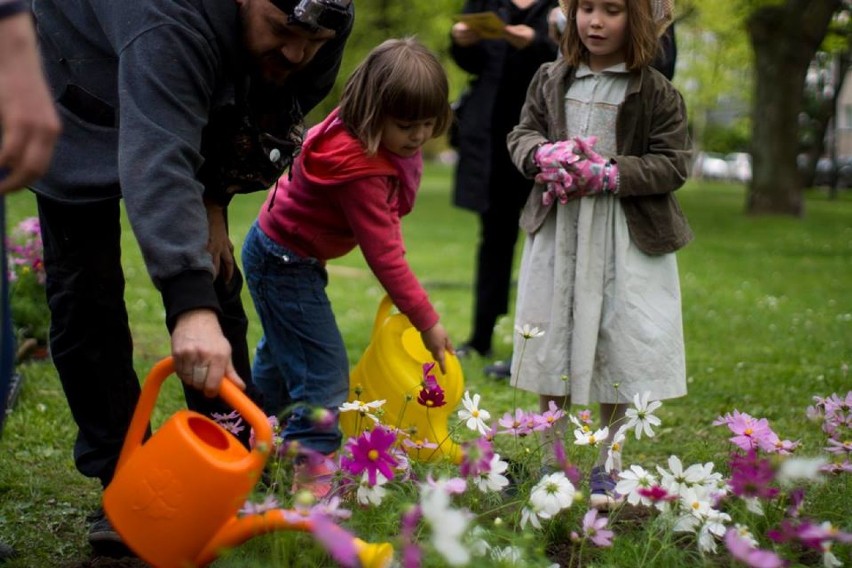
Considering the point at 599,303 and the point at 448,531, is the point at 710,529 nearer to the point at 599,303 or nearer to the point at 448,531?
the point at 448,531

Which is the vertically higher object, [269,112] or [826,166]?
[269,112]

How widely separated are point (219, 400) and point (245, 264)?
0.64 m

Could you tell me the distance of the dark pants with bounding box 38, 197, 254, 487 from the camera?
2891mm

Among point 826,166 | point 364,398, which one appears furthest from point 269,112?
point 826,166

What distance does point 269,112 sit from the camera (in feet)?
9.91

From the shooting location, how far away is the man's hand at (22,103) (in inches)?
68.7

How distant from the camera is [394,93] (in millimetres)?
3258

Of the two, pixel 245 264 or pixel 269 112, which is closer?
pixel 269 112

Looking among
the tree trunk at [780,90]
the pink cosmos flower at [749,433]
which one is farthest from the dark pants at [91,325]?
the tree trunk at [780,90]

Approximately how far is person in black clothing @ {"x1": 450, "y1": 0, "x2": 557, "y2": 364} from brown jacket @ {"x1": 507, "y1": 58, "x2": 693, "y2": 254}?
1740 mm

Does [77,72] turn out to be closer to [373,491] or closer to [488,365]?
[373,491]

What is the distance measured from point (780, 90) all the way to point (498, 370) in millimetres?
15225

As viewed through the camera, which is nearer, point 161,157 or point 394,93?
point 161,157

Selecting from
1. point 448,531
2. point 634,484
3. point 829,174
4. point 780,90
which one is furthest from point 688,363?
point 829,174
